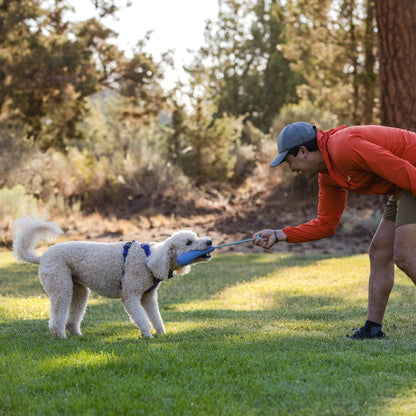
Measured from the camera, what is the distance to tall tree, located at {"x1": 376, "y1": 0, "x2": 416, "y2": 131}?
11.8m

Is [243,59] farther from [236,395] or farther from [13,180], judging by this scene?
[236,395]

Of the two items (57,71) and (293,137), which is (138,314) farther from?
(57,71)

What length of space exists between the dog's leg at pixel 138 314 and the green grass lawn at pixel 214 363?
A: 110mm

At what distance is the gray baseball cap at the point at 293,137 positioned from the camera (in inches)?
197

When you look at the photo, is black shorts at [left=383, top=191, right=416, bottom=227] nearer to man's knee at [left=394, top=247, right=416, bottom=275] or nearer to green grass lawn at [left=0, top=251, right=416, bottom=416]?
man's knee at [left=394, top=247, right=416, bottom=275]

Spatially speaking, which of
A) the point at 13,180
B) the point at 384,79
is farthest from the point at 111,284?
the point at 13,180

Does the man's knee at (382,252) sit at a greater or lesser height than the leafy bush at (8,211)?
greater

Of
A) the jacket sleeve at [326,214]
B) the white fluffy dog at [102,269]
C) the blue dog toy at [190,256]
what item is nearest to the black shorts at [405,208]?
the jacket sleeve at [326,214]

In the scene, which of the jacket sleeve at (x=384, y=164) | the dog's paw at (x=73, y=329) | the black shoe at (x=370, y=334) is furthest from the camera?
the dog's paw at (x=73, y=329)

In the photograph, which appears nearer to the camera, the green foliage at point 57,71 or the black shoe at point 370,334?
the black shoe at point 370,334

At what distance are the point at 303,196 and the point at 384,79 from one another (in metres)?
8.33

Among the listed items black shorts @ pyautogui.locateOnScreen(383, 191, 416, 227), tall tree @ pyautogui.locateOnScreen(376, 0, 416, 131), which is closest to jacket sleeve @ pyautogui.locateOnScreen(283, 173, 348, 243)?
black shorts @ pyautogui.locateOnScreen(383, 191, 416, 227)

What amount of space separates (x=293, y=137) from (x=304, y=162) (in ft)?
0.78

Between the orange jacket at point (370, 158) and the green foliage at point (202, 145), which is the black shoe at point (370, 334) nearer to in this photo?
the orange jacket at point (370, 158)
